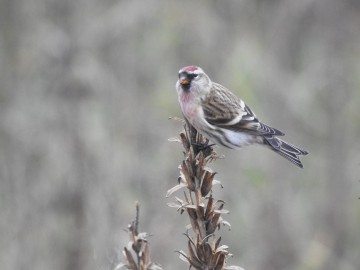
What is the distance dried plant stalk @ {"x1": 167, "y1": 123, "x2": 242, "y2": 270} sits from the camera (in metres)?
2.35

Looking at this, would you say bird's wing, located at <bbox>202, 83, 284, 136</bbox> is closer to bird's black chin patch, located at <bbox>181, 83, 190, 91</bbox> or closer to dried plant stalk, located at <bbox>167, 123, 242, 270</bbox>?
bird's black chin patch, located at <bbox>181, 83, 190, 91</bbox>

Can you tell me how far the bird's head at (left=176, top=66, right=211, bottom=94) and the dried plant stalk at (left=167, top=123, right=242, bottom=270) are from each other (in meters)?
2.47

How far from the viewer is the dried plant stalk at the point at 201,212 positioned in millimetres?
2354

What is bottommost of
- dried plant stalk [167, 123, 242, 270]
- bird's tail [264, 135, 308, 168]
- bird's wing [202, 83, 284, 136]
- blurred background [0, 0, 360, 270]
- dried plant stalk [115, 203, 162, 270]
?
dried plant stalk [115, 203, 162, 270]

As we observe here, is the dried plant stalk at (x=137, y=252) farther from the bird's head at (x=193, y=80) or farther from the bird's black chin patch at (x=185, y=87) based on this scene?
the bird's black chin patch at (x=185, y=87)

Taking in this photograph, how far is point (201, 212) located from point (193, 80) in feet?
9.47

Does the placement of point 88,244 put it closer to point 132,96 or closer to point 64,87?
point 64,87

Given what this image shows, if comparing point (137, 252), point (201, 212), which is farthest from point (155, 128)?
point (137, 252)

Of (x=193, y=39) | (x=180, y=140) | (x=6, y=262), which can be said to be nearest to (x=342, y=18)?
(x=193, y=39)

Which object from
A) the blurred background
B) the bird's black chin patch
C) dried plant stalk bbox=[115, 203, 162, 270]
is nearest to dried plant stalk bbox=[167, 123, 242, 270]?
dried plant stalk bbox=[115, 203, 162, 270]

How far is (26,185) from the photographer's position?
751 cm

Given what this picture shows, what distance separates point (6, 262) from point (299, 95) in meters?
4.45

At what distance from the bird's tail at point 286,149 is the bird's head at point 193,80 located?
2.19 feet

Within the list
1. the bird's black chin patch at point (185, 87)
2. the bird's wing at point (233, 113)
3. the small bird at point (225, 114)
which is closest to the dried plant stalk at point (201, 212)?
the small bird at point (225, 114)
